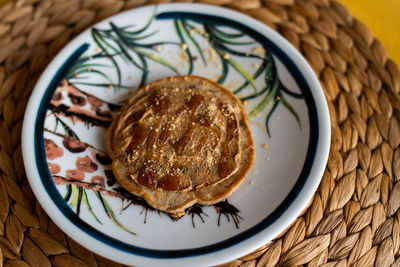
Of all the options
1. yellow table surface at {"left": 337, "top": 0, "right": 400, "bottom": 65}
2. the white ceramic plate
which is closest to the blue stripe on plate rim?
the white ceramic plate

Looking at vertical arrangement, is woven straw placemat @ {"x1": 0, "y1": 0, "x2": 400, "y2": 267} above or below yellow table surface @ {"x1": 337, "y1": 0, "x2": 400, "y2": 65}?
below

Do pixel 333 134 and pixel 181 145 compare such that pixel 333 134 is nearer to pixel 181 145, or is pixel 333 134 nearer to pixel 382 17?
pixel 181 145

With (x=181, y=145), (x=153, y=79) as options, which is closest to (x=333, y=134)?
(x=181, y=145)

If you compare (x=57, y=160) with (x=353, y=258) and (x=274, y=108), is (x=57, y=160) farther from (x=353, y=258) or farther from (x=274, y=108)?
(x=353, y=258)

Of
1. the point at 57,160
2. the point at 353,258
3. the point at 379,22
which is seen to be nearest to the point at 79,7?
the point at 57,160

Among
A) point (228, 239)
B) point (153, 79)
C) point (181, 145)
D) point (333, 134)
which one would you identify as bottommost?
point (228, 239)

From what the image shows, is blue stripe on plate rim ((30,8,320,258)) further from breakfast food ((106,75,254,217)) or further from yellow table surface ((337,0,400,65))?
yellow table surface ((337,0,400,65))
